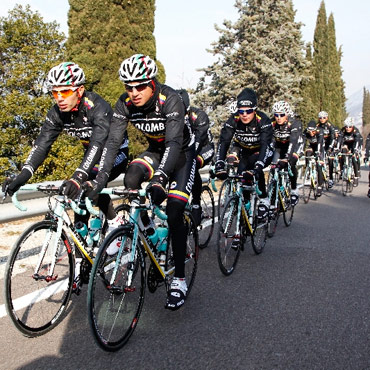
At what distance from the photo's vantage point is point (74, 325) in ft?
12.3

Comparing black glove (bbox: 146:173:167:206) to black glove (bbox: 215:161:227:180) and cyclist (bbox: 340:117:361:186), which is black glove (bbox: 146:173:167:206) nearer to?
black glove (bbox: 215:161:227:180)

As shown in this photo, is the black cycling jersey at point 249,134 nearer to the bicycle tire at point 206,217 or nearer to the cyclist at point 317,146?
the bicycle tire at point 206,217

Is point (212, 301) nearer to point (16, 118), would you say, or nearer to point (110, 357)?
point (110, 357)

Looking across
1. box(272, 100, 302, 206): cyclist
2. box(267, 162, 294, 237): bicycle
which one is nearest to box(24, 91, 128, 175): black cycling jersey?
box(267, 162, 294, 237): bicycle

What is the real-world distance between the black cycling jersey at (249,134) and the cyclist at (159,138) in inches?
93.1

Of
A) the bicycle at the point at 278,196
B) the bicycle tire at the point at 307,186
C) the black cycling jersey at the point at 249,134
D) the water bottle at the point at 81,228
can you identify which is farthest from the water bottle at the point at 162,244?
the bicycle tire at the point at 307,186

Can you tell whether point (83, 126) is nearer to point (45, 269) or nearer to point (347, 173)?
point (45, 269)

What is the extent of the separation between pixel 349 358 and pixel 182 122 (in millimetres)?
2388

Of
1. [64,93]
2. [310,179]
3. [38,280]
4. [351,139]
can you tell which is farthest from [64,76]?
[351,139]

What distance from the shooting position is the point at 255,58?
24.4 meters

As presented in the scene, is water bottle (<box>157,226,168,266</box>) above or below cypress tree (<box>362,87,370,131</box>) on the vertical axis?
below

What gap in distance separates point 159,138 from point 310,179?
8.34m

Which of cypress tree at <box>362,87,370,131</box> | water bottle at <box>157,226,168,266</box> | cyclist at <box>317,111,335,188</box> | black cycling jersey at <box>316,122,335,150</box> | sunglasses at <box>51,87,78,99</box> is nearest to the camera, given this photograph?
water bottle at <box>157,226,168,266</box>

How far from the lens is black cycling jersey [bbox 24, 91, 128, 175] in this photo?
4.36m
